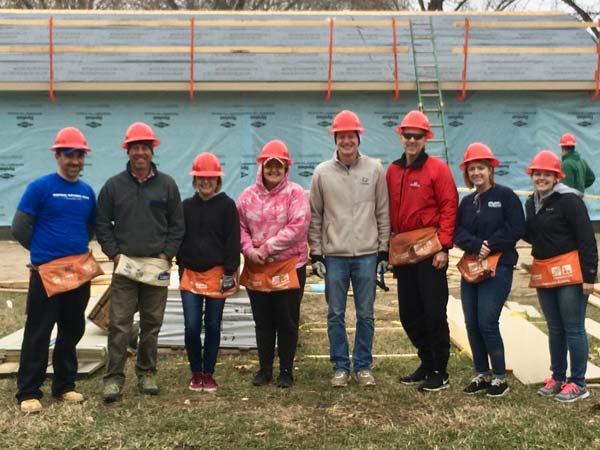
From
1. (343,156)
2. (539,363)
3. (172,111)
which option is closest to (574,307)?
(539,363)

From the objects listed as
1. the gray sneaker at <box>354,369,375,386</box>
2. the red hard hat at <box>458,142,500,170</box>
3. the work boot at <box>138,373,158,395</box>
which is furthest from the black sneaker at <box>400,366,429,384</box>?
the work boot at <box>138,373,158,395</box>

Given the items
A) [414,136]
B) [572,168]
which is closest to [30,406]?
[414,136]

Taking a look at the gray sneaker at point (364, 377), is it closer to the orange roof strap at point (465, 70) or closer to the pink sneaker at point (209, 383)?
the pink sneaker at point (209, 383)

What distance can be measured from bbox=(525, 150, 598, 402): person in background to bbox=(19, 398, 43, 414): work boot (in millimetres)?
3570

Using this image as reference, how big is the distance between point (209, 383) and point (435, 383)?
1715 millimetres

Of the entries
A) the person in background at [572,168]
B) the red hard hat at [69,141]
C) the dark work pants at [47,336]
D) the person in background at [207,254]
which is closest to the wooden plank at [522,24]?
the person in background at [572,168]

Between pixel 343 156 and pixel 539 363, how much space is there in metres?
2.36

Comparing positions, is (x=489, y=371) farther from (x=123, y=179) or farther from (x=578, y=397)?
(x=123, y=179)

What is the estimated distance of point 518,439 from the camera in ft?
14.0

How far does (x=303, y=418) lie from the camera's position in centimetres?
474

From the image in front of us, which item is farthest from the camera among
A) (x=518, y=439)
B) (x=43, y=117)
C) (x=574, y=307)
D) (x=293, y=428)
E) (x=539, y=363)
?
(x=43, y=117)

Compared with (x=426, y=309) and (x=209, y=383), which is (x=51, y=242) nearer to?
(x=209, y=383)

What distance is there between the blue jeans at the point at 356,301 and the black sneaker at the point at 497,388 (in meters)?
0.93

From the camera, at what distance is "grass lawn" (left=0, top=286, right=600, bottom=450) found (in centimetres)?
425
